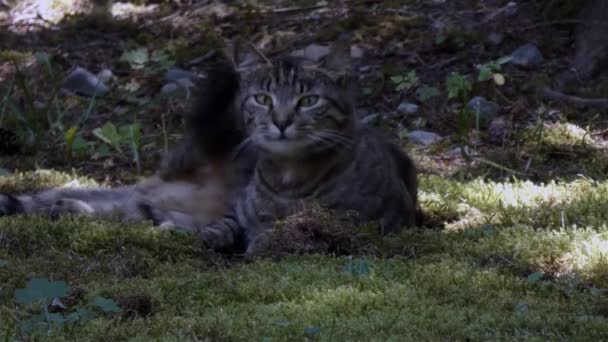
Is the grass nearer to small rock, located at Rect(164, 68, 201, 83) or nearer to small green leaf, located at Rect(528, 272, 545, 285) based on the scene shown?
small green leaf, located at Rect(528, 272, 545, 285)

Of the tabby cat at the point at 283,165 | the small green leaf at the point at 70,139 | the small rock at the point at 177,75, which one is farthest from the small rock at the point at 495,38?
the small green leaf at the point at 70,139

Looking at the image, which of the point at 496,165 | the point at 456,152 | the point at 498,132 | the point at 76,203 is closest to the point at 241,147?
the point at 76,203

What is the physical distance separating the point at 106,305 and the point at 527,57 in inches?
191

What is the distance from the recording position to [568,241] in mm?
4016

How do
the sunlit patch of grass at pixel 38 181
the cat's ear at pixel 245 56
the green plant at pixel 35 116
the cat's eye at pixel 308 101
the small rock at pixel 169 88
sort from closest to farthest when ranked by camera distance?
1. the cat's eye at pixel 308 101
2. the cat's ear at pixel 245 56
3. the sunlit patch of grass at pixel 38 181
4. the green plant at pixel 35 116
5. the small rock at pixel 169 88

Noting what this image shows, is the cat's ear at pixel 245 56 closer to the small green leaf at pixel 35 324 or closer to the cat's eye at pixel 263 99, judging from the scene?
the cat's eye at pixel 263 99

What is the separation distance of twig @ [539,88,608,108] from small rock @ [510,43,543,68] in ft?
1.44

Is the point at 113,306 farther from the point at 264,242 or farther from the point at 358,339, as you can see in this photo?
the point at 264,242

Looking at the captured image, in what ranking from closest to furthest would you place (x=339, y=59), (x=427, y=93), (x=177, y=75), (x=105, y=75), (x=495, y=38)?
(x=339, y=59), (x=427, y=93), (x=495, y=38), (x=177, y=75), (x=105, y=75)

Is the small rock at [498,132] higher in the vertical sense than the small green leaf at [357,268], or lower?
lower

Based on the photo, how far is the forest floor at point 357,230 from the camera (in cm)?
321

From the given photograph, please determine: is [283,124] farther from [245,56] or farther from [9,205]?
[9,205]

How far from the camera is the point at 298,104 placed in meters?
4.69

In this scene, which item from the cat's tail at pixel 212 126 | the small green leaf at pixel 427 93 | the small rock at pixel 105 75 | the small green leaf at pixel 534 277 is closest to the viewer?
the small green leaf at pixel 534 277
